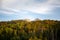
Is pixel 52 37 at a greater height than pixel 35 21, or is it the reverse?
pixel 35 21

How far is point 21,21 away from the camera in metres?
15.8

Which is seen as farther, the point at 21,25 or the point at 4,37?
the point at 21,25

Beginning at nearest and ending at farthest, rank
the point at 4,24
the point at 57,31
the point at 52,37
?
the point at 52,37
the point at 57,31
the point at 4,24

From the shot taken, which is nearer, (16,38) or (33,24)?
(16,38)

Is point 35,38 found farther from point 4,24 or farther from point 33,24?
point 4,24

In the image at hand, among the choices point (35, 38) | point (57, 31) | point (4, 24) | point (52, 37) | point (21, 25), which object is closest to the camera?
point (35, 38)

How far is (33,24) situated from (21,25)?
1.14 metres

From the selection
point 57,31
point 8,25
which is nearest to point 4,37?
point 8,25

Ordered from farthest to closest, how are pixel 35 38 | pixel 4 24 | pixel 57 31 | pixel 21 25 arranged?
pixel 4 24
pixel 21 25
pixel 57 31
pixel 35 38

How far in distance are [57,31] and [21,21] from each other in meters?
4.13

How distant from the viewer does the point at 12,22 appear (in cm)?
1537

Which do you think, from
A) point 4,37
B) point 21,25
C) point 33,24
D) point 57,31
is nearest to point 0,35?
point 4,37

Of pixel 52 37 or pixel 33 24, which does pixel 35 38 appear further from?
pixel 33 24

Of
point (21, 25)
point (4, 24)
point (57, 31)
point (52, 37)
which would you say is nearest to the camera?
point (52, 37)
